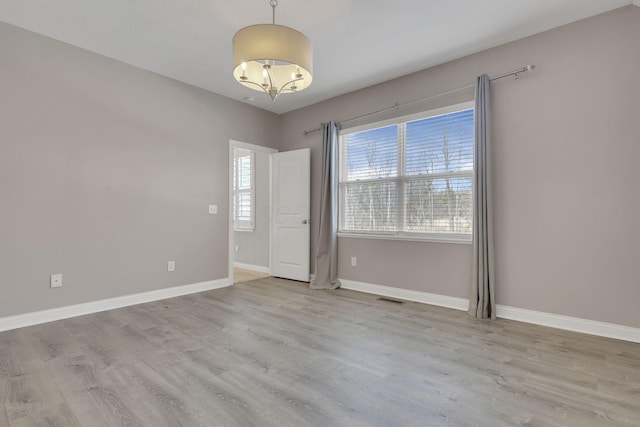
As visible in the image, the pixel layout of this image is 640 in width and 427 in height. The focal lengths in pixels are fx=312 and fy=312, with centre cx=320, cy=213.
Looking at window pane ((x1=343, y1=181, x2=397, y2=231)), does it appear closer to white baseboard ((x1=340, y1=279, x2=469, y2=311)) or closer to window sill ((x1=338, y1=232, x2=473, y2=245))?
window sill ((x1=338, y1=232, x2=473, y2=245))

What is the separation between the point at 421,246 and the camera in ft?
12.6

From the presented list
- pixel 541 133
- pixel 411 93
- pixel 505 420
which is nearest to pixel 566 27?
pixel 541 133

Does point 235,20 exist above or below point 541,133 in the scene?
above

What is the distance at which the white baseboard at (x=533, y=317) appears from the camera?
105 inches

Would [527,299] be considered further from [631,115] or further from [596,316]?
[631,115]

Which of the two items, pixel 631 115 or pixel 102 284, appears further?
pixel 102 284

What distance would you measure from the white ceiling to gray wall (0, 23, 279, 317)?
1.20 feet

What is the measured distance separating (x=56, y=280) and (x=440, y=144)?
445 centimetres

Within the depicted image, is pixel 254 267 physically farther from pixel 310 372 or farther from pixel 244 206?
pixel 310 372

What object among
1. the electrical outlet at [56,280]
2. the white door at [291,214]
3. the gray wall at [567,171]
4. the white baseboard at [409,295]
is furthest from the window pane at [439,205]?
the electrical outlet at [56,280]

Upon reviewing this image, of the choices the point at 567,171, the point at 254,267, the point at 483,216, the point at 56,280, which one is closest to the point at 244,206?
the point at 254,267

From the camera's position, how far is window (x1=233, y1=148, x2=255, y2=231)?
6176 millimetres

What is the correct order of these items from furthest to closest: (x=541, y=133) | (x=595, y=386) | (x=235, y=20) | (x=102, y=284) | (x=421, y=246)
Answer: (x=421, y=246), (x=102, y=284), (x=541, y=133), (x=235, y=20), (x=595, y=386)

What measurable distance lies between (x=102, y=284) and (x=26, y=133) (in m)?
1.68
